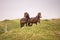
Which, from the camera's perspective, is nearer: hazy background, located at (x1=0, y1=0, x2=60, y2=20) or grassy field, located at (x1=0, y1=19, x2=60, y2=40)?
grassy field, located at (x1=0, y1=19, x2=60, y2=40)

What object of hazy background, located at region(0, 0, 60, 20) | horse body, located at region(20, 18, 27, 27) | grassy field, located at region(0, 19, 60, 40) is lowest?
grassy field, located at region(0, 19, 60, 40)

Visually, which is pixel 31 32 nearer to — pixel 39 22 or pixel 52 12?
pixel 39 22

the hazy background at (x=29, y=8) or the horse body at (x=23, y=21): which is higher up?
the hazy background at (x=29, y=8)

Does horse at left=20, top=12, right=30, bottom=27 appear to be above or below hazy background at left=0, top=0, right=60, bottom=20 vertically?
below

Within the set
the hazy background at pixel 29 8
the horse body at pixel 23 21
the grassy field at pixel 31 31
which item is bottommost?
the grassy field at pixel 31 31

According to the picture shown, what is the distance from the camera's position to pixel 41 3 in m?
2.40

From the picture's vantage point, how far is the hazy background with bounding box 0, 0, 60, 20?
232 cm

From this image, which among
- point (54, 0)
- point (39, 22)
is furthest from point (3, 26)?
point (54, 0)

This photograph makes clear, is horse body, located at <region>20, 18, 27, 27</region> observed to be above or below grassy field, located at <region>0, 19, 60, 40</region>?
above

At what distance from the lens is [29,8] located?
2.36 metres

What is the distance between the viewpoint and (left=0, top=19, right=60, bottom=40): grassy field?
2.18 meters

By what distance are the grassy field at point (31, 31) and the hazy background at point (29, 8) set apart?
0.12 meters

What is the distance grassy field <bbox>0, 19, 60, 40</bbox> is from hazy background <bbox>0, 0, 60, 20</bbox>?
0.38 feet

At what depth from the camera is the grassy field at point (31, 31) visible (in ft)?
7.14
